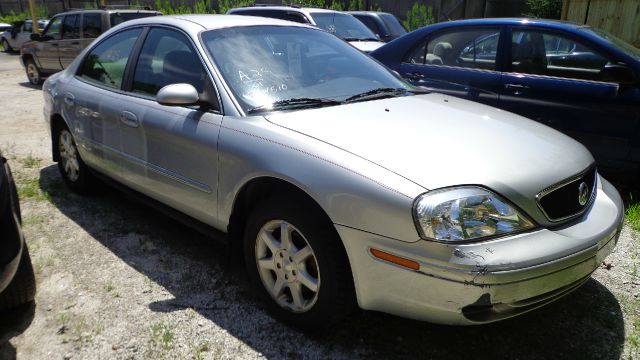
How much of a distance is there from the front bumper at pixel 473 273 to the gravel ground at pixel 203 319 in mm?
418

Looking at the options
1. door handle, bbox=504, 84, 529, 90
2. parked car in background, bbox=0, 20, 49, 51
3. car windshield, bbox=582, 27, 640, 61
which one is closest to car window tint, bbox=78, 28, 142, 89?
door handle, bbox=504, 84, 529, 90

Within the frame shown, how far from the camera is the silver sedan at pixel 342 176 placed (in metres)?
2.09

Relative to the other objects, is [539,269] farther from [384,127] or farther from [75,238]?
[75,238]

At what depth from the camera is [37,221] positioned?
160 inches

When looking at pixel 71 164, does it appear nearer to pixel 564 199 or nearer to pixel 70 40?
pixel 564 199

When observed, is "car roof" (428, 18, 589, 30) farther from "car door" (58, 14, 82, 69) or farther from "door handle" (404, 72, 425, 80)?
"car door" (58, 14, 82, 69)

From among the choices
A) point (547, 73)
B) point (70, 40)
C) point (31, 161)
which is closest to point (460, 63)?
point (547, 73)

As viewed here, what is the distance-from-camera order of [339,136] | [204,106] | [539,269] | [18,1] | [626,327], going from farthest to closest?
[18,1]
[204,106]
[626,327]
[339,136]
[539,269]

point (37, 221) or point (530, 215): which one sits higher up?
point (530, 215)

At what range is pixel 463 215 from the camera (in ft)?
6.82

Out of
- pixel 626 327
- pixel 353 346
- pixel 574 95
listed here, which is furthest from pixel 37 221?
pixel 574 95

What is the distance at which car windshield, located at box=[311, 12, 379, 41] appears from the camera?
9.34m

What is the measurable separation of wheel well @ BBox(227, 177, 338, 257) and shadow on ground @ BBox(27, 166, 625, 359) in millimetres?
343

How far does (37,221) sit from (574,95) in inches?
183
